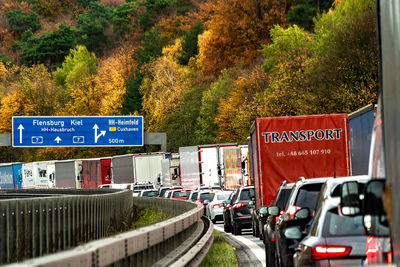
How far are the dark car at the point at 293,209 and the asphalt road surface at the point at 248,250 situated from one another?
555 centimetres

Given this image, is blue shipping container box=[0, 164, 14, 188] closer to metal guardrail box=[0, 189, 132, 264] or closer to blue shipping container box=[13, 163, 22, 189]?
blue shipping container box=[13, 163, 22, 189]

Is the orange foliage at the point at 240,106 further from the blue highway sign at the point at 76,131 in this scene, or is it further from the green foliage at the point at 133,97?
the green foliage at the point at 133,97

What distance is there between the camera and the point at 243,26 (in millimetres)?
93875

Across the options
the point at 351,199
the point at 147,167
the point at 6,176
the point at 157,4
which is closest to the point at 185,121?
the point at 6,176

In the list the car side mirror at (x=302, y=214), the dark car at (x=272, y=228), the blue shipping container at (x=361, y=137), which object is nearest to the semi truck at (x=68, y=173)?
the blue shipping container at (x=361, y=137)

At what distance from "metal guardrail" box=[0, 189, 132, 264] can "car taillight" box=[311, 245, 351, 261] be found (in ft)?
29.9

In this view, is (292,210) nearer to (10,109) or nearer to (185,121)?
(185,121)

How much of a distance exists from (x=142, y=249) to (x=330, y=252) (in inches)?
Answer: 82.1

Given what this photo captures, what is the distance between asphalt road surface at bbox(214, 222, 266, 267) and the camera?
794 inches

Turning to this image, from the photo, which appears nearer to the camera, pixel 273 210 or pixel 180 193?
pixel 273 210

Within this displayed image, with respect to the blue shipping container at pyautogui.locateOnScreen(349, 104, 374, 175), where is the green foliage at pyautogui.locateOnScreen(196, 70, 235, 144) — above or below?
above

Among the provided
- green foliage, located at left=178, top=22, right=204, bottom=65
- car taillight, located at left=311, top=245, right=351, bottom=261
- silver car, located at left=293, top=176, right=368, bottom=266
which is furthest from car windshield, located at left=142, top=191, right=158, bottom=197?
green foliage, located at left=178, top=22, right=204, bottom=65

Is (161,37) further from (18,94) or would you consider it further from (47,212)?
(47,212)

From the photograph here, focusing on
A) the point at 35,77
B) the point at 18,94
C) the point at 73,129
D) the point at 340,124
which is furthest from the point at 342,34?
the point at 35,77
